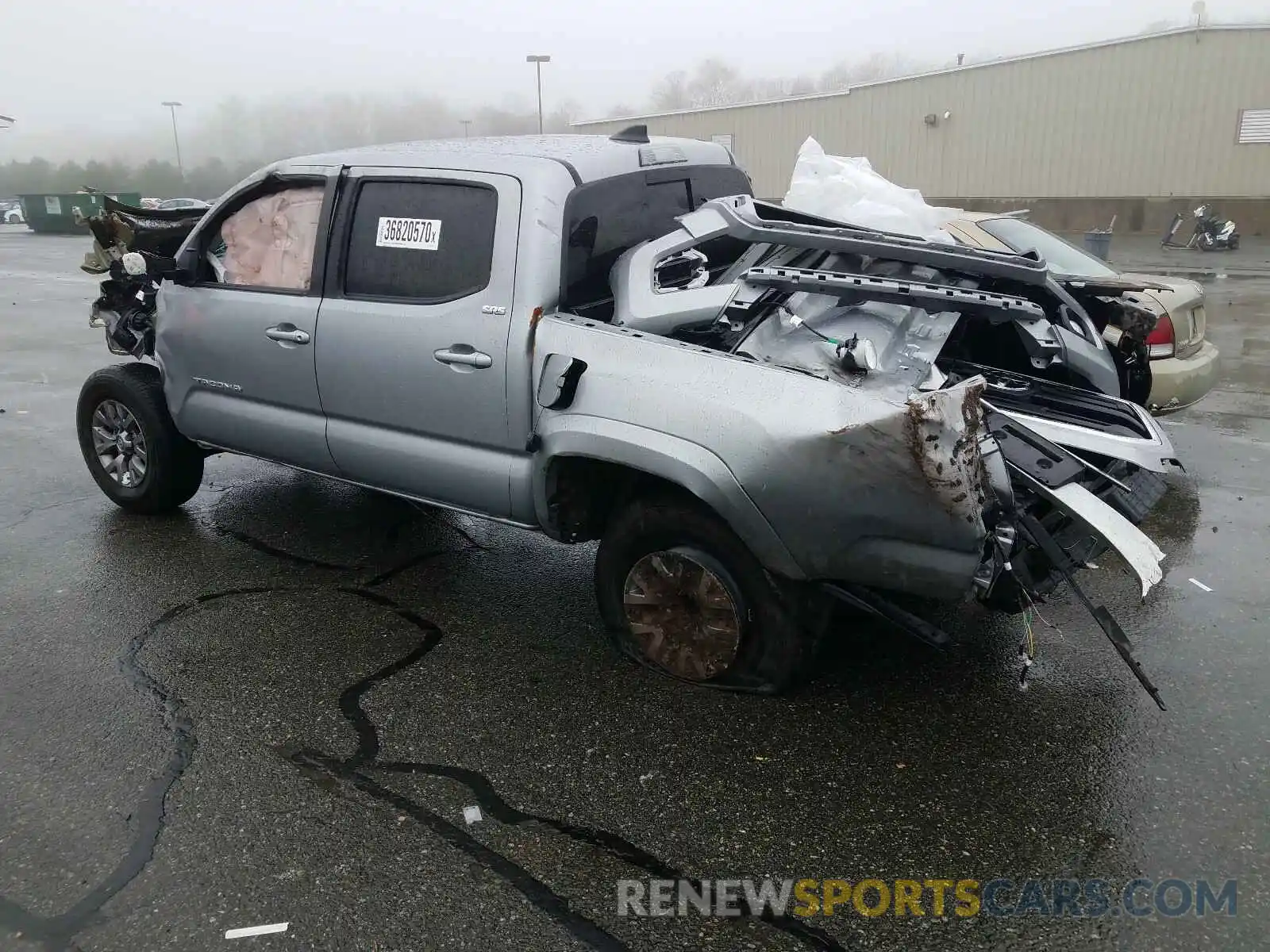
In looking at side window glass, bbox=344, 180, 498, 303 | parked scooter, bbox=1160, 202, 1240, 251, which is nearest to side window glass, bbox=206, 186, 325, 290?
side window glass, bbox=344, 180, 498, 303

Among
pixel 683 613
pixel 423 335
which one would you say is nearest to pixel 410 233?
pixel 423 335

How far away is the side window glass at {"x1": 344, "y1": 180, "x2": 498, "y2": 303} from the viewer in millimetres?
3982

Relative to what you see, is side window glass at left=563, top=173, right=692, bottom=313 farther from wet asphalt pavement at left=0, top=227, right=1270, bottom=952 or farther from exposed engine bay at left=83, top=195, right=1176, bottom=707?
wet asphalt pavement at left=0, top=227, right=1270, bottom=952

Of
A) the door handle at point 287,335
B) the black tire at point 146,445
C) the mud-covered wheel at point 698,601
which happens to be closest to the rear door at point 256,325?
the door handle at point 287,335

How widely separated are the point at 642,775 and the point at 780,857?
0.56 meters

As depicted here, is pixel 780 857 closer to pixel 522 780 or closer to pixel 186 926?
pixel 522 780

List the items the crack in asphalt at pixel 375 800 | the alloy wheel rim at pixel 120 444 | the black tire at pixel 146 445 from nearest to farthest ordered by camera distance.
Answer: the crack in asphalt at pixel 375 800 < the black tire at pixel 146 445 < the alloy wheel rim at pixel 120 444

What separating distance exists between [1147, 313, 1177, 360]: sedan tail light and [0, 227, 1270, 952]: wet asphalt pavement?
1408 millimetres

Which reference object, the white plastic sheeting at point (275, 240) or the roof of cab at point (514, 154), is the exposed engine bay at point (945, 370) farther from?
the white plastic sheeting at point (275, 240)

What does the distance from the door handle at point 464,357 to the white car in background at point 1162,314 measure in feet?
11.8

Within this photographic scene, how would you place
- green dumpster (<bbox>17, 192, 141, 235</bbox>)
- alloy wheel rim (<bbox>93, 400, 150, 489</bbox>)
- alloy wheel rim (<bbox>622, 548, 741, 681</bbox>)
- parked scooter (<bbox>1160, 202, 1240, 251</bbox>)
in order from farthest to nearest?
green dumpster (<bbox>17, 192, 141, 235</bbox>) < parked scooter (<bbox>1160, 202, 1240, 251</bbox>) < alloy wheel rim (<bbox>93, 400, 150, 489</bbox>) < alloy wheel rim (<bbox>622, 548, 741, 681</bbox>)

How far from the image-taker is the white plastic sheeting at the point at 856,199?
445 cm

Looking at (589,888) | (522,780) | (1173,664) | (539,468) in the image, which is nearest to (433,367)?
(539,468)

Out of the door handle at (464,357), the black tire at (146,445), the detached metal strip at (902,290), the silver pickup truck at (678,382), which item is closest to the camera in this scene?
the silver pickup truck at (678,382)
